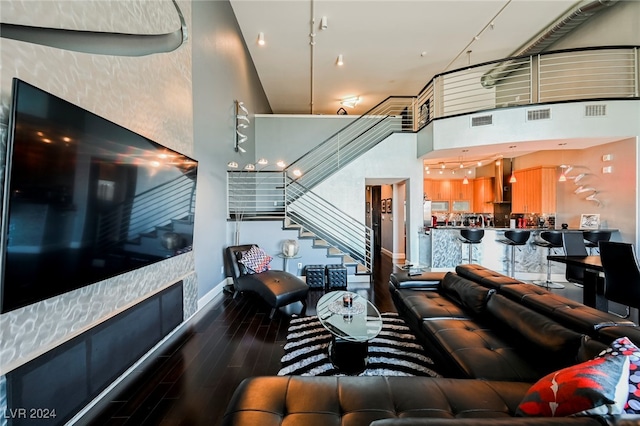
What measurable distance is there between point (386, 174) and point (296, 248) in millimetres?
3165

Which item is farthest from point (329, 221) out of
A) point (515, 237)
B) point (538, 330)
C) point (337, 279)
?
point (538, 330)

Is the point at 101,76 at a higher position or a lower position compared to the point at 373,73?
lower

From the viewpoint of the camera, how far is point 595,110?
459 cm

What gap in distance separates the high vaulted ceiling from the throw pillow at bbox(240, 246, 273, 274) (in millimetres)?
4664

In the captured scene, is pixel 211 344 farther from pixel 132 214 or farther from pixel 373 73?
pixel 373 73

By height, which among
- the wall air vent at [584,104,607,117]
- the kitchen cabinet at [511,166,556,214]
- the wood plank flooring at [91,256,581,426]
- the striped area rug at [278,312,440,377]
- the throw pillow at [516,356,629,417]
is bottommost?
the wood plank flooring at [91,256,581,426]

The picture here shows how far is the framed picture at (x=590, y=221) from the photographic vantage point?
16.2 ft

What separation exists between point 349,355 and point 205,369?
134 cm

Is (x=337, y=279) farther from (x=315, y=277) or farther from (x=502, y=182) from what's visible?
(x=502, y=182)

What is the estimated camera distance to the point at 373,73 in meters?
7.30

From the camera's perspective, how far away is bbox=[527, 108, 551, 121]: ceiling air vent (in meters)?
4.77

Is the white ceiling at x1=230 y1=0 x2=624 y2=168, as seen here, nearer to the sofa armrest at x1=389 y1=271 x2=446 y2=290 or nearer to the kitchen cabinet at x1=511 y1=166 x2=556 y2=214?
the kitchen cabinet at x1=511 y1=166 x2=556 y2=214

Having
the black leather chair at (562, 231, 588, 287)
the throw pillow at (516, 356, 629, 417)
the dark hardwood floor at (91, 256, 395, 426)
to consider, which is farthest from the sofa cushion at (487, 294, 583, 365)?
the black leather chair at (562, 231, 588, 287)

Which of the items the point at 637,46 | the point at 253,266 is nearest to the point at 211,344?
the point at 253,266
